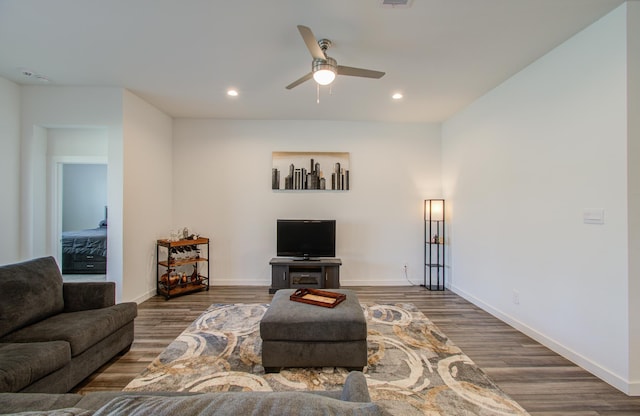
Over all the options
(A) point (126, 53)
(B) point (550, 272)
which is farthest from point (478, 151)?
(A) point (126, 53)

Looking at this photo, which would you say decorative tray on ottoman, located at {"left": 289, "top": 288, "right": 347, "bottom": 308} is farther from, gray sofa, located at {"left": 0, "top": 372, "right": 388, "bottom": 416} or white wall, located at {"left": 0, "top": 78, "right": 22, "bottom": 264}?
white wall, located at {"left": 0, "top": 78, "right": 22, "bottom": 264}

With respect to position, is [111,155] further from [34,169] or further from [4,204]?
[4,204]

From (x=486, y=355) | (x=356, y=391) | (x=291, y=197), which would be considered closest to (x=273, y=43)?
(x=291, y=197)

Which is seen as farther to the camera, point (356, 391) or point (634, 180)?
point (634, 180)

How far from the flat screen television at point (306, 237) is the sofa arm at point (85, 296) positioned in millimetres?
2495

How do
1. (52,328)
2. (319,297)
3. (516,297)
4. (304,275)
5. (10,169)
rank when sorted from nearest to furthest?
(52,328)
(319,297)
(516,297)
(10,169)
(304,275)

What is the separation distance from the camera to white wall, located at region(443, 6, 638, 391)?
2.17 m

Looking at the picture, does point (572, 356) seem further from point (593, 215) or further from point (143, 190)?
point (143, 190)

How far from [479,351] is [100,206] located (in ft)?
29.5

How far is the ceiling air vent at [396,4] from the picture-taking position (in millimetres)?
2043

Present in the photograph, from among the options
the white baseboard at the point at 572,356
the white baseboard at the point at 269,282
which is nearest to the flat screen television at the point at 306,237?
the white baseboard at the point at 269,282

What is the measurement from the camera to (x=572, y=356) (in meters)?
2.47

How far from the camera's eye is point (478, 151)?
3920 mm

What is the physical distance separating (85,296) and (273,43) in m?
2.87
